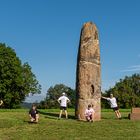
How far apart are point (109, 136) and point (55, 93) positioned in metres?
108

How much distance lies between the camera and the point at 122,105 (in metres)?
99.5

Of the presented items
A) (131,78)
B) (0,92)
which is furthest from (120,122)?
(131,78)

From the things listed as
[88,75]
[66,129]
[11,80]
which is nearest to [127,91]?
[11,80]

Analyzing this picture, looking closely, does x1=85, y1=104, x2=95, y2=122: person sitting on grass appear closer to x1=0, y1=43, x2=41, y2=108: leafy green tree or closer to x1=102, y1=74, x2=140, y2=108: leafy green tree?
x1=0, y1=43, x2=41, y2=108: leafy green tree

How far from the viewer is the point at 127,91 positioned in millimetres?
105000

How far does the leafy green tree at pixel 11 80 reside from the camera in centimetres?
6731

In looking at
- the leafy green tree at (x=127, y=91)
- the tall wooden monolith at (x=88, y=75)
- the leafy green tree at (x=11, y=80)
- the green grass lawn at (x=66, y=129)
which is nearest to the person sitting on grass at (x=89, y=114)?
the green grass lawn at (x=66, y=129)

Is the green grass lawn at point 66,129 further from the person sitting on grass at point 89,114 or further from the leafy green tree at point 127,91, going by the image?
the leafy green tree at point 127,91

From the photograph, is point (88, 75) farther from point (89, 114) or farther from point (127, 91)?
point (127, 91)

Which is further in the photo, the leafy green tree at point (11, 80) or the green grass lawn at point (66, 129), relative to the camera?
the leafy green tree at point (11, 80)

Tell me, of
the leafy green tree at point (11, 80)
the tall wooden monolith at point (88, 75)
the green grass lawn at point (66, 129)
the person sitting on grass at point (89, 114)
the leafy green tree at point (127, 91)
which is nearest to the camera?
the green grass lawn at point (66, 129)

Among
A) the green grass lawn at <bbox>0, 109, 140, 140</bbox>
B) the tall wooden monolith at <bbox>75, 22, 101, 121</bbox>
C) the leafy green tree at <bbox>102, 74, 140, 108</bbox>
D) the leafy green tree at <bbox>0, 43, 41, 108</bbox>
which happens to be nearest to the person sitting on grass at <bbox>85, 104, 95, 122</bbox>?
the green grass lawn at <bbox>0, 109, 140, 140</bbox>

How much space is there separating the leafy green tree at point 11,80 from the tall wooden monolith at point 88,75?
124 ft

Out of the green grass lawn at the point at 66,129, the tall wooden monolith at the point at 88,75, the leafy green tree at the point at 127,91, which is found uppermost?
the leafy green tree at the point at 127,91
